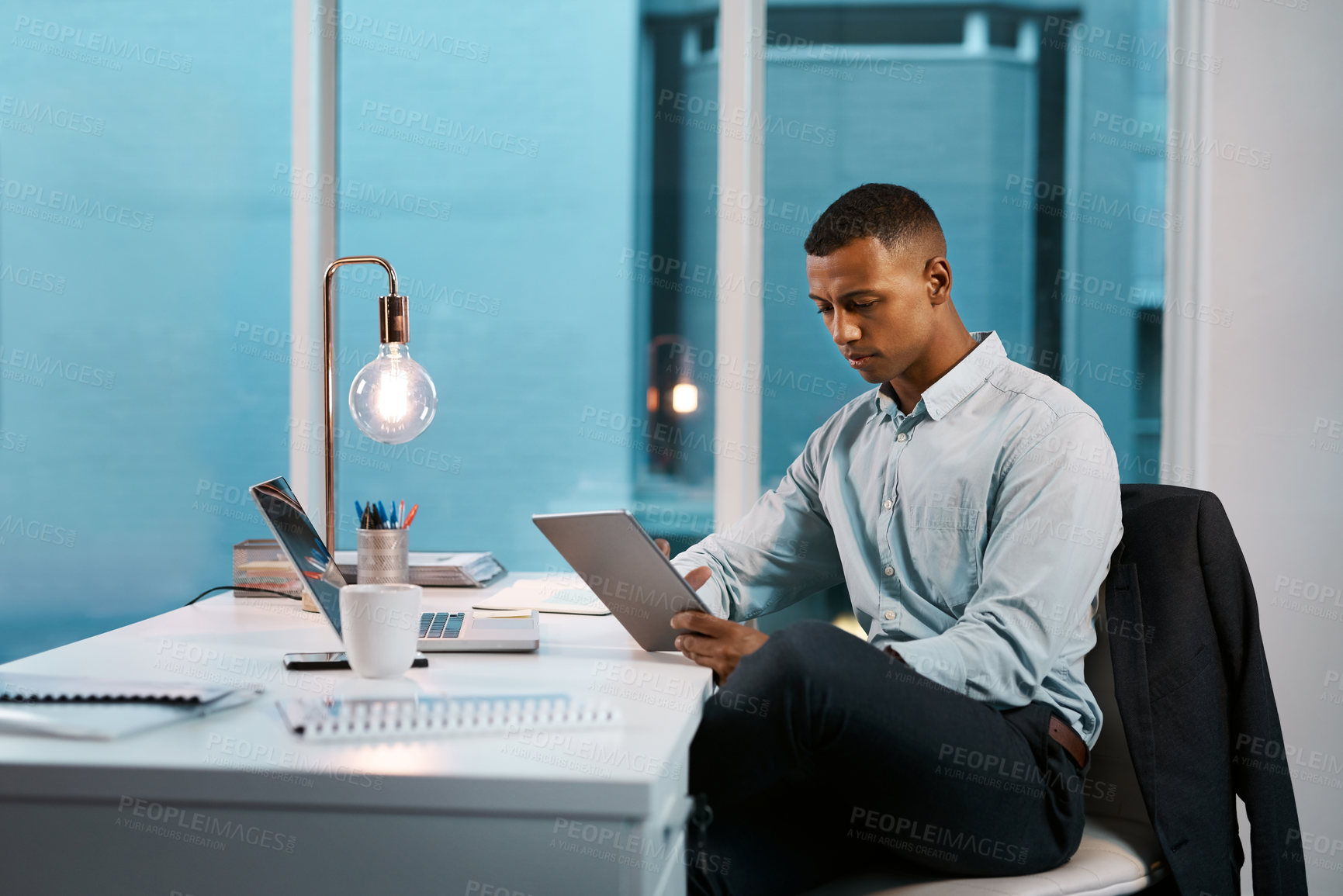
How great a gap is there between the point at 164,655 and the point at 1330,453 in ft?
6.59

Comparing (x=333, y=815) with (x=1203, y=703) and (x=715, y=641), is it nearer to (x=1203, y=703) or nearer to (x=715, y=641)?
(x=715, y=641)

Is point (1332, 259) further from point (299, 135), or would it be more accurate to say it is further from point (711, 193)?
point (299, 135)

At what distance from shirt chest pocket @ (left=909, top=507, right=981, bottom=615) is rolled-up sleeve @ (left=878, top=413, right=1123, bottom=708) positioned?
0.17ft

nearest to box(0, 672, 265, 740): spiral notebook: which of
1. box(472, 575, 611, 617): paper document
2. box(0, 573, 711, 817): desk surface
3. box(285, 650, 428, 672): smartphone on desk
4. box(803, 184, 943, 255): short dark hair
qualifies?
box(0, 573, 711, 817): desk surface

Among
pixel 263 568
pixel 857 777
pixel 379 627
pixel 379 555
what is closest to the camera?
pixel 379 627

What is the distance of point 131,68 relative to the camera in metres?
2.50

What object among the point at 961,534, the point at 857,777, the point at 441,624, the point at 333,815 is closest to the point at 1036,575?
the point at 961,534

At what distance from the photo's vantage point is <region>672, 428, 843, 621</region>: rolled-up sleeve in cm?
167

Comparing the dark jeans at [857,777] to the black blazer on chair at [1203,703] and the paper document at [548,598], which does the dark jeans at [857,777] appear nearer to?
the black blazer on chair at [1203,703]

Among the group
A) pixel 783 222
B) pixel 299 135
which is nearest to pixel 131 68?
pixel 299 135

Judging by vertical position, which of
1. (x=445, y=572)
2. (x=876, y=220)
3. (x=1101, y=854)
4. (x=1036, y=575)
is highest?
(x=876, y=220)

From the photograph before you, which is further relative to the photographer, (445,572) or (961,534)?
(445,572)

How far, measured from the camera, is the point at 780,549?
5.59 ft

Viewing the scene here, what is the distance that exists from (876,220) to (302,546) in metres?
0.91
